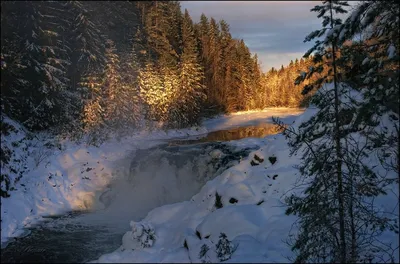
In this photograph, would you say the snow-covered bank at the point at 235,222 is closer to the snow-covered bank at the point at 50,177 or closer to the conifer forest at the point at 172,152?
the conifer forest at the point at 172,152

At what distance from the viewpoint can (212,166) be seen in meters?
19.4

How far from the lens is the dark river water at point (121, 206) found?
421 inches

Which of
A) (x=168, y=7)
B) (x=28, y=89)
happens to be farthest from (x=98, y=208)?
(x=168, y=7)

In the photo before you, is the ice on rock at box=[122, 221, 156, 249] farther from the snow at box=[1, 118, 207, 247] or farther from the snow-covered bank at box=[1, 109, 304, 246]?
the snow-covered bank at box=[1, 109, 304, 246]

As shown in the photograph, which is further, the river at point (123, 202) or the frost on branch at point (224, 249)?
the river at point (123, 202)

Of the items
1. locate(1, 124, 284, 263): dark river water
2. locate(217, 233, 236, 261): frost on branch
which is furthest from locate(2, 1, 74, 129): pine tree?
locate(217, 233, 236, 261): frost on branch

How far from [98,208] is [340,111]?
1217 centimetres

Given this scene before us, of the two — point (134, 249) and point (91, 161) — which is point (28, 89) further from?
point (134, 249)

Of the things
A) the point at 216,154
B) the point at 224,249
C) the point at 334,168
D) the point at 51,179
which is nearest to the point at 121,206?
the point at 51,179

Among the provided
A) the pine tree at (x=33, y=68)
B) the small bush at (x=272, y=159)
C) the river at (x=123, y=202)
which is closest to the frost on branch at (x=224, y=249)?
the river at (x=123, y=202)

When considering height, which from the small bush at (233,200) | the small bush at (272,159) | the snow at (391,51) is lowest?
the small bush at (233,200)

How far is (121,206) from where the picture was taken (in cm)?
1592

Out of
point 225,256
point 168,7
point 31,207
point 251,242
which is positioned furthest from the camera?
point 168,7

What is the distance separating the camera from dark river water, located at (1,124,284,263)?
35.1 feet
